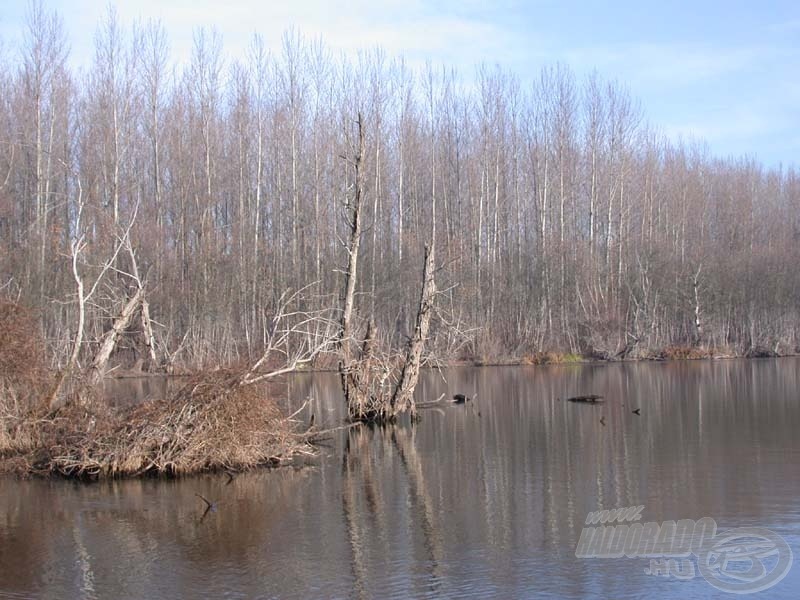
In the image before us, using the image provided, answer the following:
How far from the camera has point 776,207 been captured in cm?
7469

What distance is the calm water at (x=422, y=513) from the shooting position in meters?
9.85

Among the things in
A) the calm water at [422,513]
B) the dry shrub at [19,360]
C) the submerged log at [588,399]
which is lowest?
the calm water at [422,513]

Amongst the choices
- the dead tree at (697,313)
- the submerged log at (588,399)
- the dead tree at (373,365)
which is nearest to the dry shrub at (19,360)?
the dead tree at (373,365)

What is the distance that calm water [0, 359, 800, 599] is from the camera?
9.85 meters

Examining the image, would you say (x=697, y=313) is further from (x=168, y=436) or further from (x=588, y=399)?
(x=168, y=436)

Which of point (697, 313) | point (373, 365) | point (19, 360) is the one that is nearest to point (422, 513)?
point (19, 360)

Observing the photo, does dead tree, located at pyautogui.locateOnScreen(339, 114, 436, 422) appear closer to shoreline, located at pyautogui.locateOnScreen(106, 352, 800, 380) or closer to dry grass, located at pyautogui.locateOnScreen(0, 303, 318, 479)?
dry grass, located at pyautogui.locateOnScreen(0, 303, 318, 479)

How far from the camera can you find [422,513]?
13.0 m

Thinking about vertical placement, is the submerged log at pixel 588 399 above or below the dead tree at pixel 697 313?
below

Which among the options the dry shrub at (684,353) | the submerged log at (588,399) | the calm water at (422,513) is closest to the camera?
the calm water at (422,513)

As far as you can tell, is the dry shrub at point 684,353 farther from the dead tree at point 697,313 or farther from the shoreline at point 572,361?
the dead tree at point 697,313

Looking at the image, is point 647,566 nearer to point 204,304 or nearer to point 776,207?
point 204,304

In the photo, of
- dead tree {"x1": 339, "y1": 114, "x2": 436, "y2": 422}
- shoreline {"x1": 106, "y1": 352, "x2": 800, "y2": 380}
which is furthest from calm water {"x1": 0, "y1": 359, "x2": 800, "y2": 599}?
shoreline {"x1": 106, "y1": 352, "x2": 800, "y2": 380}

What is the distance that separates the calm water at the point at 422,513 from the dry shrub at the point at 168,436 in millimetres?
450
